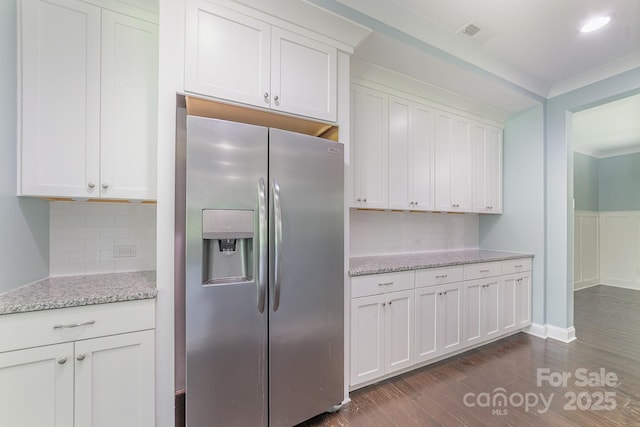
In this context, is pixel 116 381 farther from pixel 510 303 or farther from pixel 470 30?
pixel 510 303

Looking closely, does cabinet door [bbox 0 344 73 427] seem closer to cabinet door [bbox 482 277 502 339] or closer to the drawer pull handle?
the drawer pull handle

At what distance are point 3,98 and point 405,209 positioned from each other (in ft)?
9.27

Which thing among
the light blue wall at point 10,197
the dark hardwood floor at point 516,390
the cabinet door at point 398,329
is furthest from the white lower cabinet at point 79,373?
the cabinet door at point 398,329

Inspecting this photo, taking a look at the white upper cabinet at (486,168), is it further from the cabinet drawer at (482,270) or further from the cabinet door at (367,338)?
the cabinet door at (367,338)

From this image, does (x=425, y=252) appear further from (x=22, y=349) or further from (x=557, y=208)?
(x=22, y=349)

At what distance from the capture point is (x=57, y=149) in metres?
1.45

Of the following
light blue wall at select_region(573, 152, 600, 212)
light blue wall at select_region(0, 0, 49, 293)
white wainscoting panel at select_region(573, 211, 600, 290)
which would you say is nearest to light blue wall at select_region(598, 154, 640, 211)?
light blue wall at select_region(573, 152, 600, 212)

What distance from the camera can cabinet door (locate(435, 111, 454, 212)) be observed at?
2.79 meters

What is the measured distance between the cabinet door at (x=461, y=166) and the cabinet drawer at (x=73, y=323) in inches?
117

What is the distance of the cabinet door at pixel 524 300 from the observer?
291cm

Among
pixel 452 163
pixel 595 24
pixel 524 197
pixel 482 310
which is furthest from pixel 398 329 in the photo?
pixel 595 24

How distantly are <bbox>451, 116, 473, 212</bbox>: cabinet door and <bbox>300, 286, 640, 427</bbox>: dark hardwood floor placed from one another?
1.57m

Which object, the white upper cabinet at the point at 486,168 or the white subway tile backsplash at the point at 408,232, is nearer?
the white subway tile backsplash at the point at 408,232

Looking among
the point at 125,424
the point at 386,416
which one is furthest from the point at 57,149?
the point at 386,416
